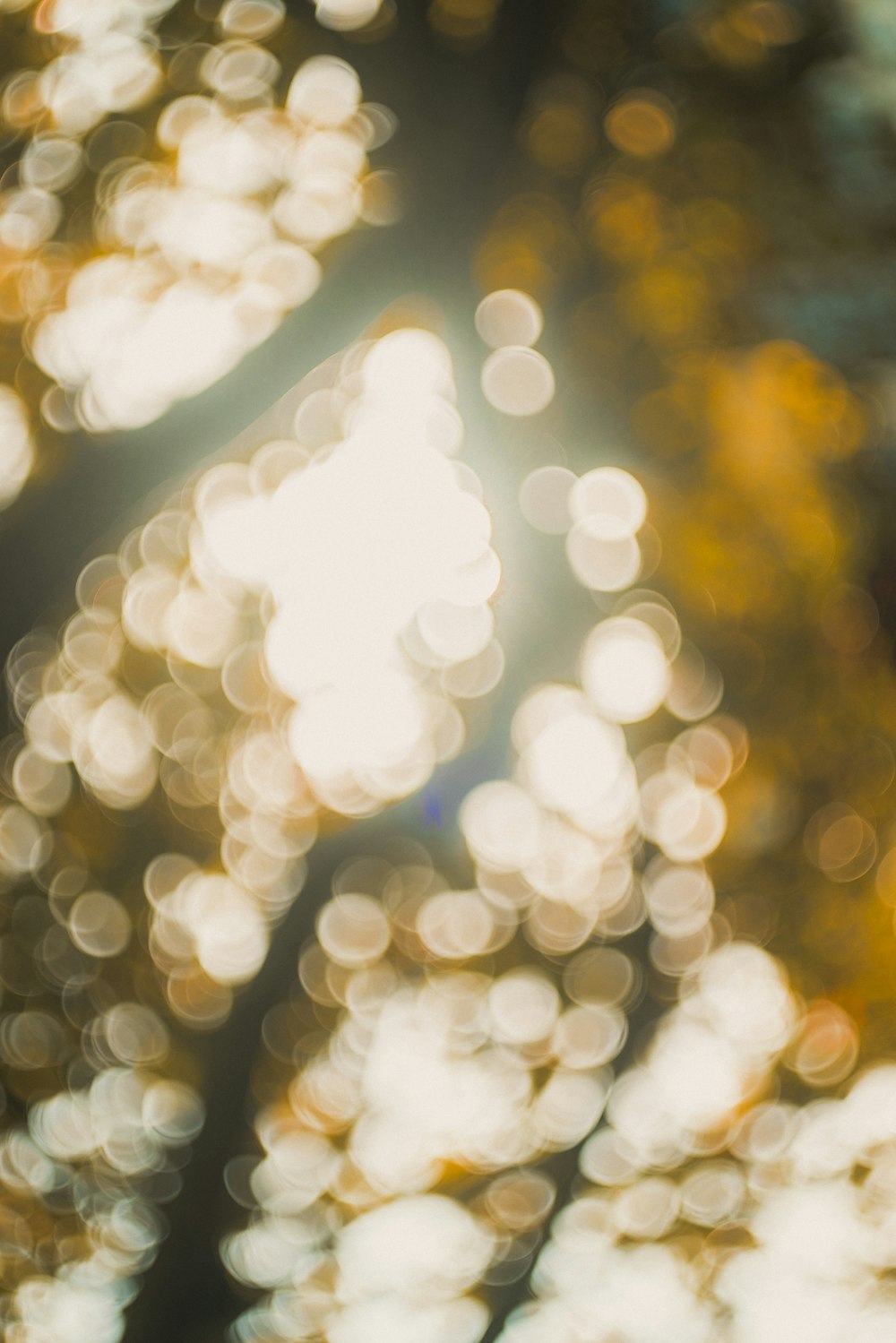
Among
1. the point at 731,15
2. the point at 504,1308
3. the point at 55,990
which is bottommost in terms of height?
the point at 504,1308

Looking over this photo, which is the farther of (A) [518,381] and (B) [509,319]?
(A) [518,381]

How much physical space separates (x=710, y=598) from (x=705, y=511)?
564mm

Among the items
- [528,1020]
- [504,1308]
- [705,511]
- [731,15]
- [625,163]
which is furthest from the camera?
[528,1020]

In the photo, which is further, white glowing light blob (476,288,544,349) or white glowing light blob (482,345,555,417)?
white glowing light blob (482,345,555,417)

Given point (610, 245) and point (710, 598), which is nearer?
point (610, 245)

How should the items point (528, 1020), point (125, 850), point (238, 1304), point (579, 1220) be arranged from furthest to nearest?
point (528, 1020) → point (125, 850) → point (579, 1220) → point (238, 1304)

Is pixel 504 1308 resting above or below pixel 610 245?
below

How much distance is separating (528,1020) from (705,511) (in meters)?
3.91

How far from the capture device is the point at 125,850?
6.01 meters

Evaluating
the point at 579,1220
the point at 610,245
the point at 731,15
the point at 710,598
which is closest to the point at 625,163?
the point at 610,245

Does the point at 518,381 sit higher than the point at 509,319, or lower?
lower

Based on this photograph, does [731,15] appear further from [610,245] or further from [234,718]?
[234,718]

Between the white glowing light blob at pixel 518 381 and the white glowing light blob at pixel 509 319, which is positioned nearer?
the white glowing light blob at pixel 509 319

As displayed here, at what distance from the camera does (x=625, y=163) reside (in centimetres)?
332
